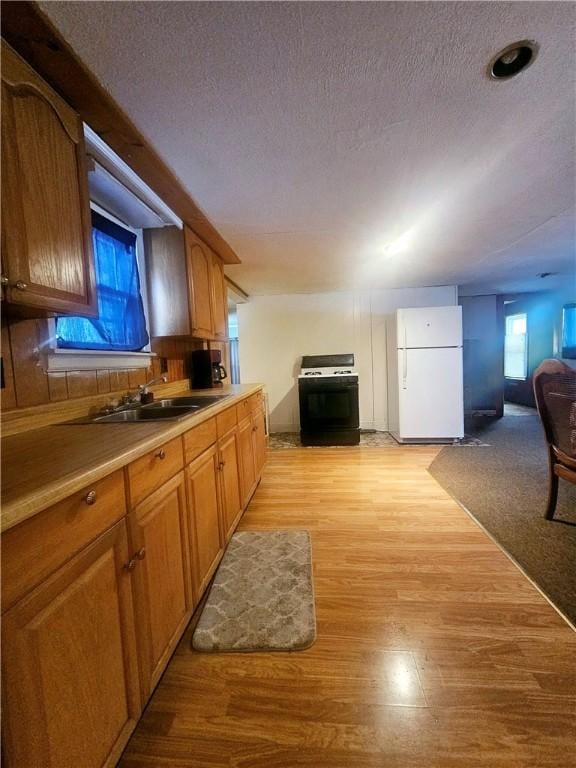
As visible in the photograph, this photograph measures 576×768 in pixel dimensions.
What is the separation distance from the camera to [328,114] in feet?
4.26

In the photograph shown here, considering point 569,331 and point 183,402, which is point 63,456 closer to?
point 183,402

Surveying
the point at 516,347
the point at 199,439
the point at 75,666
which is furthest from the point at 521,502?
the point at 516,347

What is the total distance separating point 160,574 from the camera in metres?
1.12

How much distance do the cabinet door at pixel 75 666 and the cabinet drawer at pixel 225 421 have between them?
0.95 m

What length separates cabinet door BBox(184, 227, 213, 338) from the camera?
2330 mm

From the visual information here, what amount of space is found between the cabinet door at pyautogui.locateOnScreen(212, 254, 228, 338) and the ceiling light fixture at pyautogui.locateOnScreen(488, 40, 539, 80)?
7.17ft

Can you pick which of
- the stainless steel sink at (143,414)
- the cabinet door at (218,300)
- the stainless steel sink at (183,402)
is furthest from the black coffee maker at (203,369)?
the stainless steel sink at (143,414)

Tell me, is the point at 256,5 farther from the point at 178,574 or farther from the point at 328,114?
the point at 178,574

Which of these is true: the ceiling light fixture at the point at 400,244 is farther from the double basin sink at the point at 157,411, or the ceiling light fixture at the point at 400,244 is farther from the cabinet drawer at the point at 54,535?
the cabinet drawer at the point at 54,535

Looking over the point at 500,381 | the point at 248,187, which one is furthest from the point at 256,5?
the point at 500,381

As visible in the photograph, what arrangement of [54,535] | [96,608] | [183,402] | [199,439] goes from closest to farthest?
[54,535] → [96,608] → [199,439] → [183,402]

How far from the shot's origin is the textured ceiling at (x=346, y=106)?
945 mm

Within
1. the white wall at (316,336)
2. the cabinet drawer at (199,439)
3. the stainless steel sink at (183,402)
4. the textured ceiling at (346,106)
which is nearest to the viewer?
the textured ceiling at (346,106)

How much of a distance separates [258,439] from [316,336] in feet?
8.22
